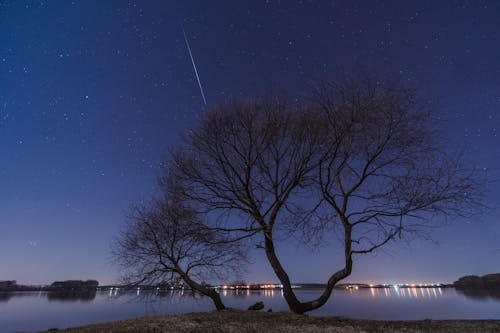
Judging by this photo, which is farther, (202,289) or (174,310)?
(174,310)

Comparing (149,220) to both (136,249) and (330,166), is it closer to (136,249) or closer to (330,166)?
(136,249)

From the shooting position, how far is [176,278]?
528 inches

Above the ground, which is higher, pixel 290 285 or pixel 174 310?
pixel 290 285

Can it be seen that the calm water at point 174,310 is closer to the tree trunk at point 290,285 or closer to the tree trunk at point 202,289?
the tree trunk at point 202,289

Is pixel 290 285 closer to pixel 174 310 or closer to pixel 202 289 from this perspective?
pixel 202 289

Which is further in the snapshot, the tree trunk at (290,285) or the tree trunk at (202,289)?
the tree trunk at (202,289)

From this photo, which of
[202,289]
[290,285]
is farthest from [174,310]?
Answer: [290,285]

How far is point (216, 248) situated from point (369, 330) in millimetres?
6757

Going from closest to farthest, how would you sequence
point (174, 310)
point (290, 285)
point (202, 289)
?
point (290, 285) < point (202, 289) < point (174, 310)

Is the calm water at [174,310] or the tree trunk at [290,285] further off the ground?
the tree trunk at [290,285]

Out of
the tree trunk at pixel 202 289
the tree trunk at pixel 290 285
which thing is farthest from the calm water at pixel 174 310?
the tree trunk at pixel 290 285

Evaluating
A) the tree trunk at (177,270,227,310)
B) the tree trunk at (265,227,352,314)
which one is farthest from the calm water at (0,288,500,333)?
the tree trunk at (265,227,352,314)

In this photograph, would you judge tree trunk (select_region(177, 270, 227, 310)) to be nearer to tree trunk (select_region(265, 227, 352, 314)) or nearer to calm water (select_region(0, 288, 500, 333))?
calm water (select_region(0, 288, 500, 333))

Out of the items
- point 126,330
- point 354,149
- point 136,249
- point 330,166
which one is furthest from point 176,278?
point 354,149
